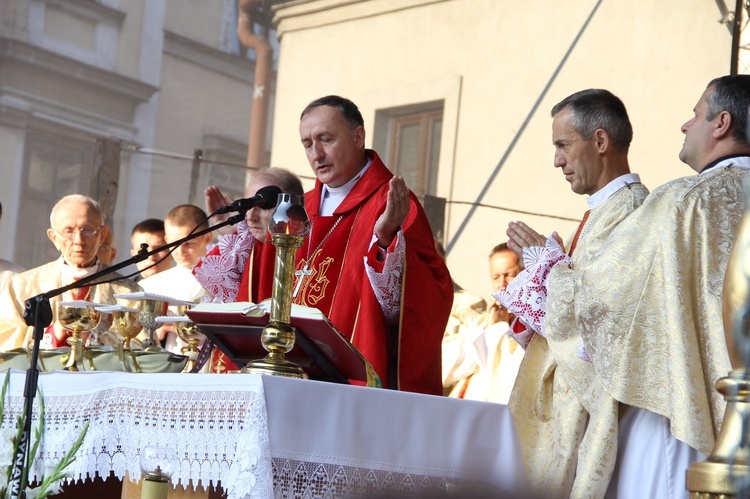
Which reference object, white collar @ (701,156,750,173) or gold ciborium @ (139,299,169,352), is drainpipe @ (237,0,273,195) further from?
white collar @ (701,156,750,173)

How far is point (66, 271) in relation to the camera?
6.55 meters

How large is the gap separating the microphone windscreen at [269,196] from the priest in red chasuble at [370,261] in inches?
16.0

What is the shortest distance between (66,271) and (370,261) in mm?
2847

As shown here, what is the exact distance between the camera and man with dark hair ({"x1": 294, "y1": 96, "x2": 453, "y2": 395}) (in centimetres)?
419

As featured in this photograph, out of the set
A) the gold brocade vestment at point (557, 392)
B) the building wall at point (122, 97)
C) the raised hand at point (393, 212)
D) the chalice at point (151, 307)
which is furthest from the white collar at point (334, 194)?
the building wall at point (122, 97)

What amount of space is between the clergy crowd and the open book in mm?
293

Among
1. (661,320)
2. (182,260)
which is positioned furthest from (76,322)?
(182,260)

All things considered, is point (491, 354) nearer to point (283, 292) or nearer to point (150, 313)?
point (150, 313)

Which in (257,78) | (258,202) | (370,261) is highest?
(257,78)

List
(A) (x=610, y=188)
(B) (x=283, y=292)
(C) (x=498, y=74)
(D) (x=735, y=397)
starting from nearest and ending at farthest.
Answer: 1. (D) (x=735, y=397)
2. (B) (x=283, y=292)
3. (A) (x=610, y=188)
4. (C) (x=498, y=74)

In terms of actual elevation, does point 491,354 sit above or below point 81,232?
below

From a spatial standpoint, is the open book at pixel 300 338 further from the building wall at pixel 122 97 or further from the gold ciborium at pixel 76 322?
the building wall at pixel 122 97

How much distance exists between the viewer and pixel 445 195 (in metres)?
11.2

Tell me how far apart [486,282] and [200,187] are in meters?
2.92
